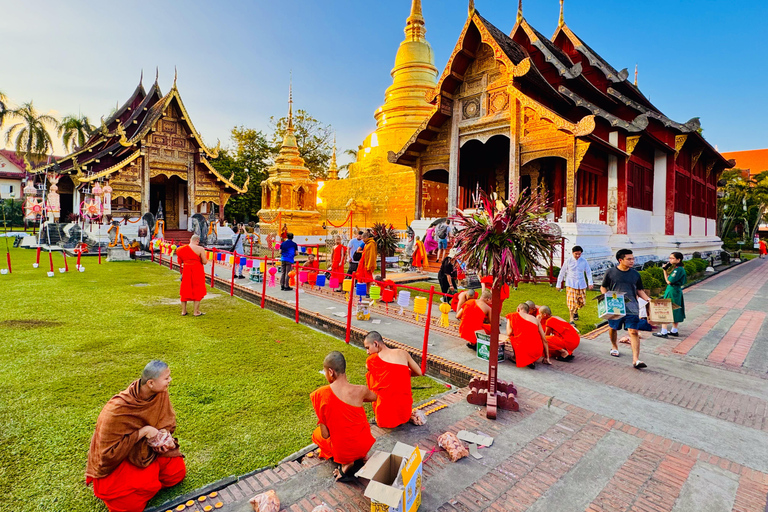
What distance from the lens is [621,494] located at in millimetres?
2941

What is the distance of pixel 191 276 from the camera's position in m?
7.98

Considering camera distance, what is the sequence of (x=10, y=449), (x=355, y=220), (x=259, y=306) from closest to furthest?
1. (x=10, y=449)
2. (x=259, y=306)
3. (x=355, y=220)

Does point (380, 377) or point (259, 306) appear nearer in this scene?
point (380, 377)

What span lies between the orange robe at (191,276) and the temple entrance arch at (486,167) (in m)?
12.5

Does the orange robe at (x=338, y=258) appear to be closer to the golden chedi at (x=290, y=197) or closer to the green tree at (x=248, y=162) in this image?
the golden chedi at (x=290, y=197)

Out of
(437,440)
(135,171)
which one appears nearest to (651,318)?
(437,440)

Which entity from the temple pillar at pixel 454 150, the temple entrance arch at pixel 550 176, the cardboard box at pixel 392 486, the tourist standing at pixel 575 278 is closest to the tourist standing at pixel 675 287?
the tourist standing at pixel 575 278

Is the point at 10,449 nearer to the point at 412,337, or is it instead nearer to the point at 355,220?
the point at 412,337

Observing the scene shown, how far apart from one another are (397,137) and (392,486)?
2384 cm

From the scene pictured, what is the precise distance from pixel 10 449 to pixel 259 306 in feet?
20.2

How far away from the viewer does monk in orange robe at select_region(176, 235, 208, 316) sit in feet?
26.2

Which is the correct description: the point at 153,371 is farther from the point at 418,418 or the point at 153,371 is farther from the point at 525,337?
the point at 525,337

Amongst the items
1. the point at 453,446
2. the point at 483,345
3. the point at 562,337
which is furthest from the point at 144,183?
the point at 453,446

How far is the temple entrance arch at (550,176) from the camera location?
1686cm
